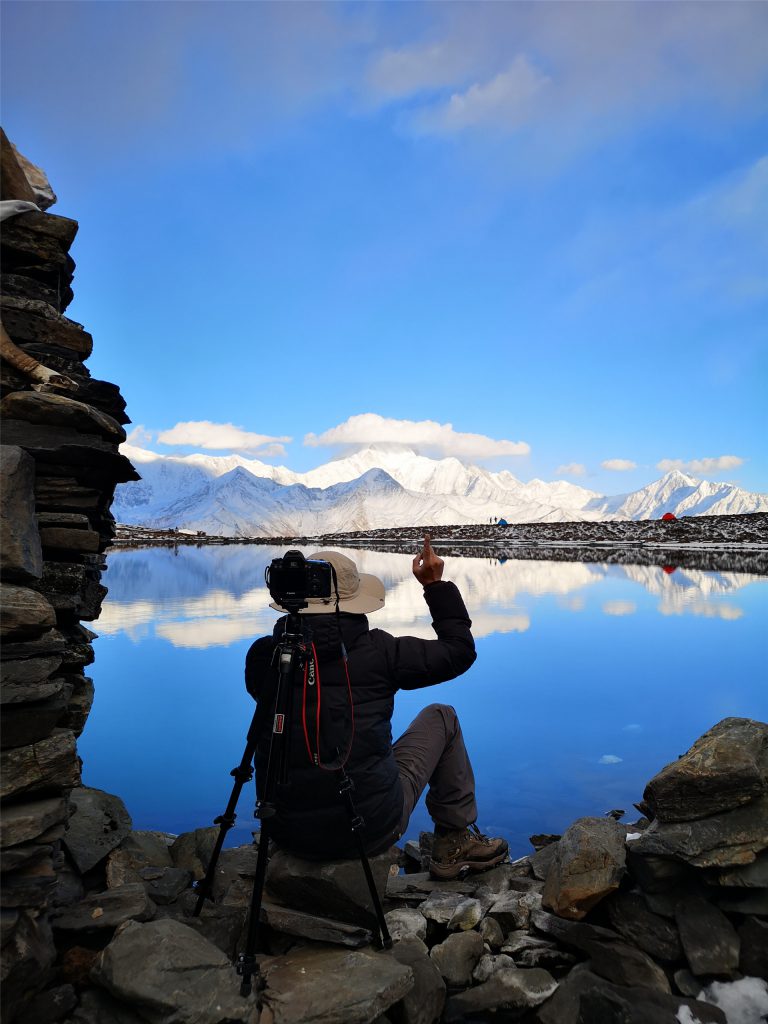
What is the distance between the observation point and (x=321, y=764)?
4.34 meters

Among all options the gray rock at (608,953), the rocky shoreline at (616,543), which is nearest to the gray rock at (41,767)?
the gray rock at (608,953)

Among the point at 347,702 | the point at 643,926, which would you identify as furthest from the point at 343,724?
the point at 643,926

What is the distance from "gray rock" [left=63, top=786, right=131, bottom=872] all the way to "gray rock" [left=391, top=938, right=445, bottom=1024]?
8.64 feet

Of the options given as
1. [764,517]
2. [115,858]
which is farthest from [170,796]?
[764,517]

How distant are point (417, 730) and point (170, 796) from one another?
384 cm

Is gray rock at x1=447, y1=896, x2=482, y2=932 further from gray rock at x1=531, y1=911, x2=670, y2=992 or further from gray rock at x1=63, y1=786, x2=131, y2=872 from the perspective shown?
gray rock at x1=63, y1=786, x2=131, y2=872

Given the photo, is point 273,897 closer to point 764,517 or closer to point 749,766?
point 749,766

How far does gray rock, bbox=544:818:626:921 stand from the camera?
4676 millimetres

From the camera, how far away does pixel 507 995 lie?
409 centimetres

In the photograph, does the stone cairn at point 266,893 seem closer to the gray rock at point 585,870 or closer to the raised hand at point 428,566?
the gray rock at point 585,870

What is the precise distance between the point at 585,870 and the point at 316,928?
1835 millimetres

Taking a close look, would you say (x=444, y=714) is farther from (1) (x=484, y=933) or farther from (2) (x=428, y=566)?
(1) (x=484, y=933)

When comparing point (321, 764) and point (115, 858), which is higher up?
point (321, 764)

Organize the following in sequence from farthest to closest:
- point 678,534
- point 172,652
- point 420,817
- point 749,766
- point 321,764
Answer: point 678,534, point 172,652, point 420,817, point 749,766, point 321,764
